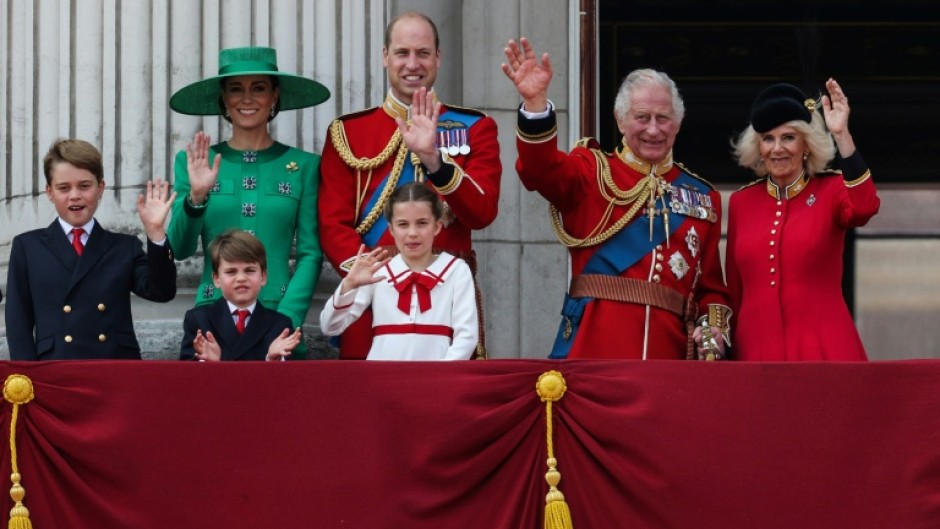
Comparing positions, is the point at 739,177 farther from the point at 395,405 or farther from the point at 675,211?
the point at 395,405

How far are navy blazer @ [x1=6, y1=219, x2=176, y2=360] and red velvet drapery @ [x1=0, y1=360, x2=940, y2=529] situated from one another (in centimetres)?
60

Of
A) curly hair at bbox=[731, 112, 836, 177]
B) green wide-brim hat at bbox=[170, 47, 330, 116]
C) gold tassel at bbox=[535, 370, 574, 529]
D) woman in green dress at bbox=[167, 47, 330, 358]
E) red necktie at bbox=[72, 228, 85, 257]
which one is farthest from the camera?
green wide-brim hat at bbox=[170, 47, 330, 116]

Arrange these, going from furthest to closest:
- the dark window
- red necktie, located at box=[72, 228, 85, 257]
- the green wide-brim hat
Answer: the dark window < the green wide-brim hat < red necktie, located at box=[72, 228, 85, 257]

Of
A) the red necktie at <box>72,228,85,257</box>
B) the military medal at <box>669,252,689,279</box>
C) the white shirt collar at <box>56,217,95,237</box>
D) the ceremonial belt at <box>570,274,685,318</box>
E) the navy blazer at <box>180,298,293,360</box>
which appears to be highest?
the white shirt collar at <box>56,217,95,237</box>

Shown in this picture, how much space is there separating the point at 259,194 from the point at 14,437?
1411 millimetres

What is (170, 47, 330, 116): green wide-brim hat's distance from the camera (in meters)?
7.52

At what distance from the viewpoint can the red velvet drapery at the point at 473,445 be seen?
634 cm

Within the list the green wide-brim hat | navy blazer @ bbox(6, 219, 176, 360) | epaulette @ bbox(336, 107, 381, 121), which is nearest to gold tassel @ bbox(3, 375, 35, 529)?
navy blazer @ bbox(6, 219, 176, 360)

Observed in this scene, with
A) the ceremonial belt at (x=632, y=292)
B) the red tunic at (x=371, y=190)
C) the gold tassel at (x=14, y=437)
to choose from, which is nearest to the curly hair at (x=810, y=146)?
the ceremonial belt at (x=632, y=292)

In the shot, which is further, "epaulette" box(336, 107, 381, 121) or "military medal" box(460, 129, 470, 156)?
"epaulette" box(336, 107, 381, 121)

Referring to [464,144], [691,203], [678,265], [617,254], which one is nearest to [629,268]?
[617,254]

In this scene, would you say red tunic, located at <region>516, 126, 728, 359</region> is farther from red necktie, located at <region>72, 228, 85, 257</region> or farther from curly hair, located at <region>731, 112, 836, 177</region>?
red necktie, located at <region>72, 228, 85, 257</region>

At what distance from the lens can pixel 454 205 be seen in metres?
7.09

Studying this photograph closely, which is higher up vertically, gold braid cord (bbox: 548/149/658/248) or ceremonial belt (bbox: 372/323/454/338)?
gold braid cord (bbox: 548/149/658/248)
